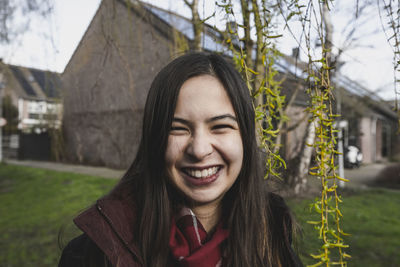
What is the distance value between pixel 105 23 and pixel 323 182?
2.16 meters

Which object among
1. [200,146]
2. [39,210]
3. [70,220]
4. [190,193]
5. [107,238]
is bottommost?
[39,210]

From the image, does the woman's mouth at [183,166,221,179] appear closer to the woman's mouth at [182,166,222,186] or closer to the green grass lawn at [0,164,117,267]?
the woman's mouth at [182,166,222,186]

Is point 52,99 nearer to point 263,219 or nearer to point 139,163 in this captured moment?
point 139,163

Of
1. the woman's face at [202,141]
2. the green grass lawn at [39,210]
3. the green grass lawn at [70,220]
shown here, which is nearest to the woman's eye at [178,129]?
A: the woman's face at [202,141]

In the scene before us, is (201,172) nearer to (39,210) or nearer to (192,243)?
(192,243)

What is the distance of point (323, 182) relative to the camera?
0.96 metres

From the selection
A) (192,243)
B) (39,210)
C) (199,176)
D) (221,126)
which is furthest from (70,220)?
(39,210)

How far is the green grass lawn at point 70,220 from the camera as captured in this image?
352 centimetres

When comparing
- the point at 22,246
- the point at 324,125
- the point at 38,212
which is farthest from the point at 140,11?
the point at 38,212

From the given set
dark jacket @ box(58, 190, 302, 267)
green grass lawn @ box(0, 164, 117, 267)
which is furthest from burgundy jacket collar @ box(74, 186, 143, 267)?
green grass lawn @ box(0, 164, 117, 267)

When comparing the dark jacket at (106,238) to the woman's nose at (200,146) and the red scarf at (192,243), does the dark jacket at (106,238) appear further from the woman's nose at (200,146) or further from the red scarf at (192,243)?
the woman's nose at (200,146)

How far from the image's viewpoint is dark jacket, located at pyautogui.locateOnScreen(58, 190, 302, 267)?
119 cm

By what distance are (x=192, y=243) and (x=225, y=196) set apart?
0.33m

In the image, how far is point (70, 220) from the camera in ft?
6.00
